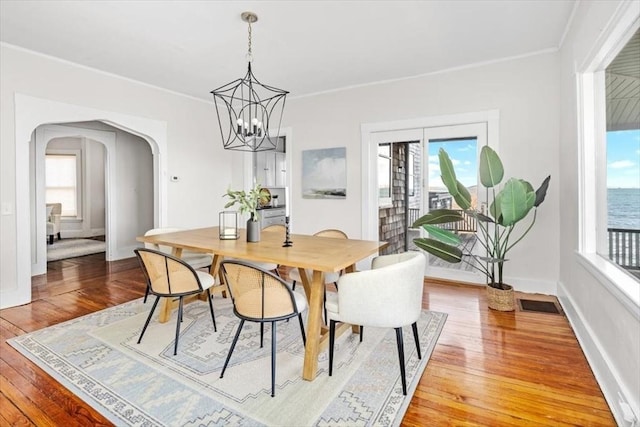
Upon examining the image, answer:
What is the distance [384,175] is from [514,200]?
1.97m

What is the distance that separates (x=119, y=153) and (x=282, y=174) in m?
3.11

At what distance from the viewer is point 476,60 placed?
3.91 metres

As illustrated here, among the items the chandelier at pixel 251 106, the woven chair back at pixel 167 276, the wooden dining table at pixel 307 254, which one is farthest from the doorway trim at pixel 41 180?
the woven chair back at pixel 167 276

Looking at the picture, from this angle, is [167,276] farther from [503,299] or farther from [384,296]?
[503,299]

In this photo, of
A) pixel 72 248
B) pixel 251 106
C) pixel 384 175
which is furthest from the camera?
pixel 72 248

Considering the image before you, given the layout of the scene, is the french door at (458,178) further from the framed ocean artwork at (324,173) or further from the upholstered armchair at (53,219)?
the upholstered armchair at (53,219)

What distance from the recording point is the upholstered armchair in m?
7.14

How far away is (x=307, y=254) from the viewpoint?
90.5 inches

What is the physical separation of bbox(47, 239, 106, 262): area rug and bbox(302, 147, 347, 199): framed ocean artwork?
4542 mm

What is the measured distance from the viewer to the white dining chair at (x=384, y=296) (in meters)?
1.95

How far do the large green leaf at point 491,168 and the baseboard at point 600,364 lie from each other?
1294mm

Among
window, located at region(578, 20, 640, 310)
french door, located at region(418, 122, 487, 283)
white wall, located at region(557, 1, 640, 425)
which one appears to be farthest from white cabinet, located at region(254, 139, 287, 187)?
window, located at region(578, 20, 640, 310)

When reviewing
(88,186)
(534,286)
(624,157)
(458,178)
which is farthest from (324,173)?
(88,186)

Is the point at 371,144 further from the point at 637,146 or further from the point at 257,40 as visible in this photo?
the point at 637,146
